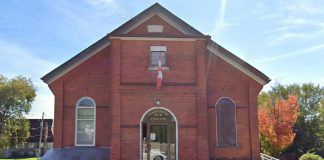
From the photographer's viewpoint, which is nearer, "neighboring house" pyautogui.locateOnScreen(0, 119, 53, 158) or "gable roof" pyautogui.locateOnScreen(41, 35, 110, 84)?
"gable roof" pyautogui.locateOnScreen(41, 35, 110, 84)

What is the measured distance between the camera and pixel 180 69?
18062 mm

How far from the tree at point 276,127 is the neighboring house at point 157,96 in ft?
54.7

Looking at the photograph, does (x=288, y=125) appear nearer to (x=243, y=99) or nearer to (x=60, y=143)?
(x=243, y=99)

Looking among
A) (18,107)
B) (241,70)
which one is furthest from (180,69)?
(18,107)

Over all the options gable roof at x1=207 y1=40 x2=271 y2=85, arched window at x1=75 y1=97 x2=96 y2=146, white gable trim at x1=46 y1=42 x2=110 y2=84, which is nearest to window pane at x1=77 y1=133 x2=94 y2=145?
arched window at x1=75 y1=97 x2=96 y2=146

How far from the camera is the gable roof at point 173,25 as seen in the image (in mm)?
18469

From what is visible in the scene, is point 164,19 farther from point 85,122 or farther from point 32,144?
point 32,144

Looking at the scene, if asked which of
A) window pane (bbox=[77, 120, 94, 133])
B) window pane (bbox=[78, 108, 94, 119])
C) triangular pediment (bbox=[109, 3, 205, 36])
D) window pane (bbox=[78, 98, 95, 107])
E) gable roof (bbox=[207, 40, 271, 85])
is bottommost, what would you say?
window pane (bbox=[77, 120, 94, 133])

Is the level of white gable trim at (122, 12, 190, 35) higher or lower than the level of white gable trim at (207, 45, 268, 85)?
higher

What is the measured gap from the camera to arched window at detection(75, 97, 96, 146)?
18.8 meters

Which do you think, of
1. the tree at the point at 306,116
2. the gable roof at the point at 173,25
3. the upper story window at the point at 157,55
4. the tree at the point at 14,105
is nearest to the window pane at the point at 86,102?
the gable roof at the point at 173,25

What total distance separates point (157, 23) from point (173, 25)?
0.79m

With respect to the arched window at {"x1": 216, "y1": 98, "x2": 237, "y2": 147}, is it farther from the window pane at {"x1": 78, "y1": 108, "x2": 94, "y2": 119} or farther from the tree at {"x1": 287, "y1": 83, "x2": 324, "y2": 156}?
the tree at {"x1": 287, "y1": 83, "x2": 324, "y2": 156}

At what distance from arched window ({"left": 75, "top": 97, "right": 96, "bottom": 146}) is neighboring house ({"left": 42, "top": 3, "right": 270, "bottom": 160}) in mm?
48
